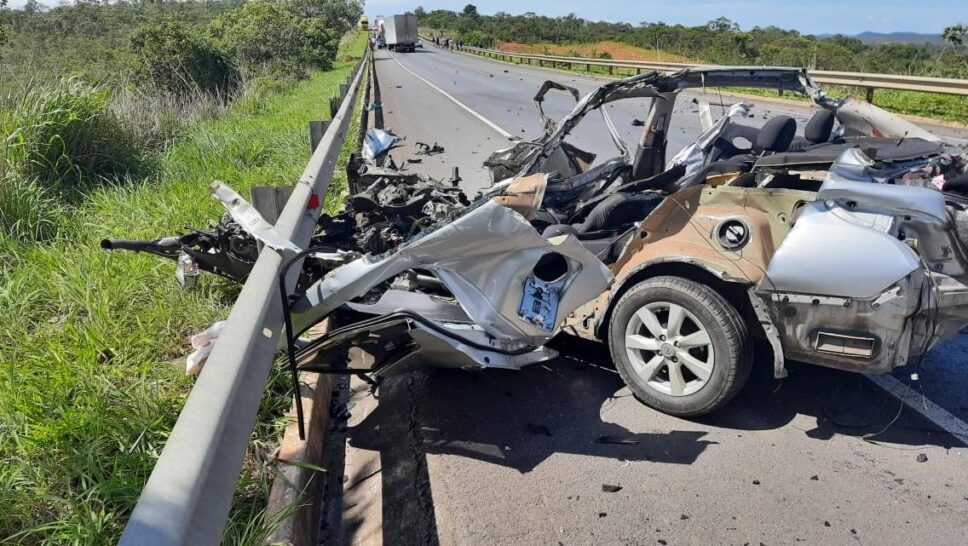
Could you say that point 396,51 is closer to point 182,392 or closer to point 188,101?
point 188,101

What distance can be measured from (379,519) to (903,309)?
100 inches

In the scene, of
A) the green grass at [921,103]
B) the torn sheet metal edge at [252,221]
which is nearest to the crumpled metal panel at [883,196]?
the torn sheet metal edge at [252,221]

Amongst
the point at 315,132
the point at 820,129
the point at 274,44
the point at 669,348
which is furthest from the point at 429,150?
the point at 274,44

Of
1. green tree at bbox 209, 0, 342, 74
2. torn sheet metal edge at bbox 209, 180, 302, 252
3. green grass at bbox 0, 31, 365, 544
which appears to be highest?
green tree at bbox 209, 0, 342, 74

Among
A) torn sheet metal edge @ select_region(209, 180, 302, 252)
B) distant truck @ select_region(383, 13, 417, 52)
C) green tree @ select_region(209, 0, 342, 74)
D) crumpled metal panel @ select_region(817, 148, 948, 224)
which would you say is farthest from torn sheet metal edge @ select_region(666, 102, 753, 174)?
distant truck @ select_region(383, 13, 417, 52)

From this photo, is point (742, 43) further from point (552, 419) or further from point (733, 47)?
point (552, 419)

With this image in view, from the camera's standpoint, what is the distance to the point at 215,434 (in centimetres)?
180

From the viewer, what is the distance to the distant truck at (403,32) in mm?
67562

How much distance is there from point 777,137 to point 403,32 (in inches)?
2668

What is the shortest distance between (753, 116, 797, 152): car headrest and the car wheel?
1.82m

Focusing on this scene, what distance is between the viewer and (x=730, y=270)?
3.46 metres

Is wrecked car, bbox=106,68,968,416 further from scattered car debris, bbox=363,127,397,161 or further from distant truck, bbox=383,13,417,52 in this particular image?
distant truck, bbox=383,13,417,52

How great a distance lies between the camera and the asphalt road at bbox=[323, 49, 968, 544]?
9.41 feet

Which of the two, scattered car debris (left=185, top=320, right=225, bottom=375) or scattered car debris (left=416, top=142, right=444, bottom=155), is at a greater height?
scattered car debris (left=185, top=320, right=225, bottom=375)
